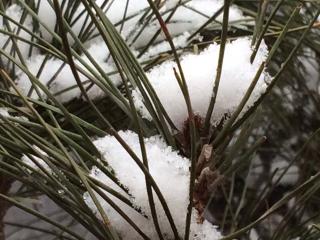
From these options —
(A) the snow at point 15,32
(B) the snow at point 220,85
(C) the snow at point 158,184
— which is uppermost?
(A) the snow at point 15,32

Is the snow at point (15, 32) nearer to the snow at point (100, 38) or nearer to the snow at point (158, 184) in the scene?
the snow at point (100, 38)

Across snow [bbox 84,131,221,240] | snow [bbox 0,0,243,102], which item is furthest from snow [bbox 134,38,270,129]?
snow [bbox 0,0,243,102]

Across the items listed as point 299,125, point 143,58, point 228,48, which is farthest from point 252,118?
point 299,125

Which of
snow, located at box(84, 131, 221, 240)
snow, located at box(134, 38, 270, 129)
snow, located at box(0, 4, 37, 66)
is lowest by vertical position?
snow, located at box(84, 131, 221, 240)

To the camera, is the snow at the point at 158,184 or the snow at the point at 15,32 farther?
the snow at the point at 15,32

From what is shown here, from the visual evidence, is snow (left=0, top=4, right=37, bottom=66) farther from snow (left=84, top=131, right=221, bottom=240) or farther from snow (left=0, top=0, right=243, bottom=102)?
snow (left=84, top=131, right=221, bottom=240)

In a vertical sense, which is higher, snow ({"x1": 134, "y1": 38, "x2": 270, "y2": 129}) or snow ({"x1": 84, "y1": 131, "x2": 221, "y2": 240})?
snow ({"x1": 134, "y1": 38, "x2": 270, "y2": 129})

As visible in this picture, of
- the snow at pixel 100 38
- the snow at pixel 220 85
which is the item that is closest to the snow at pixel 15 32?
the snow at pixel 100 38
